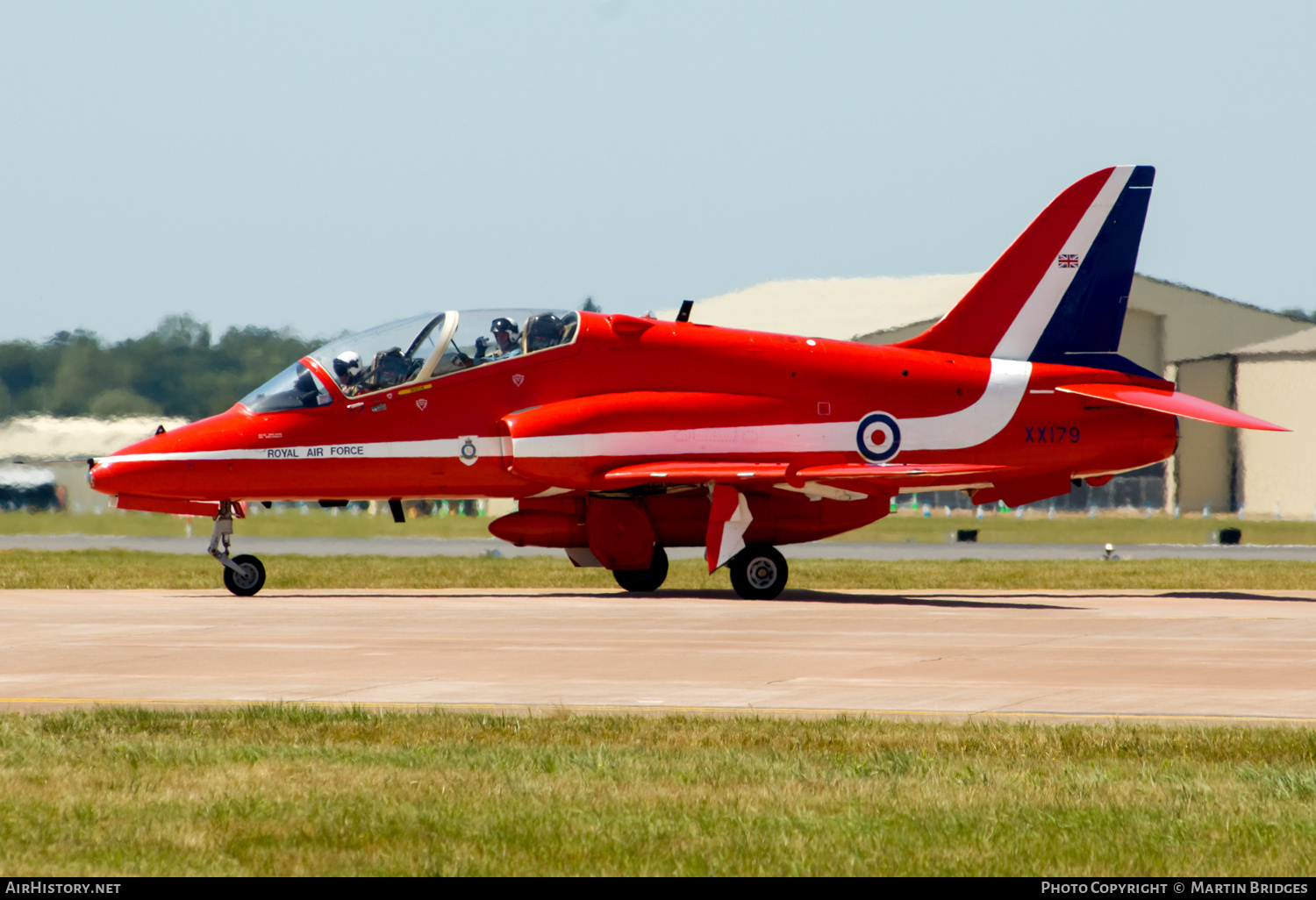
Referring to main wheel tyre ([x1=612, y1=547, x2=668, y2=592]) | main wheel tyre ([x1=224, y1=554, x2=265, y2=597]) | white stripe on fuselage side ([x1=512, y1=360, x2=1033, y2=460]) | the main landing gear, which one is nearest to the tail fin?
white stripe on fuselage side ([x1=512, y1=360, x2=1033, y2=460])

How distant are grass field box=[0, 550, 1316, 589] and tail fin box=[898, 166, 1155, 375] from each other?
3819 millimetres

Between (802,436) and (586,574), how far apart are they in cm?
604

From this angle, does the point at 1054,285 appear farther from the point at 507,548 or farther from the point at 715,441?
the point at 507,548

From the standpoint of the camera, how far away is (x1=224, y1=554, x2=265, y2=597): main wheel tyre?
2095 cm

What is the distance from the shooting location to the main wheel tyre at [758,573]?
20.7 metres

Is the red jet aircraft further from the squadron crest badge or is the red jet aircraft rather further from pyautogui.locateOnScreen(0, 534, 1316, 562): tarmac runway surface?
pyautogui.locateOnScreen(0, 534, 1316, 562): tarmac runway surface

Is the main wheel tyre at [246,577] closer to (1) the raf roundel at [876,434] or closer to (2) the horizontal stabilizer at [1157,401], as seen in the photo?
(1) the raf roundel at [876,434]

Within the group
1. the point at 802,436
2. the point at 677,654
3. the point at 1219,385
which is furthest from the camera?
the point at 1219,385

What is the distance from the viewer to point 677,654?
13.6 m

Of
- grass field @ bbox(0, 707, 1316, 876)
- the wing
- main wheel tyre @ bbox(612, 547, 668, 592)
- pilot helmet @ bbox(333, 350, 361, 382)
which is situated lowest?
grass field @ bbox(0, 707, 1316, 876)

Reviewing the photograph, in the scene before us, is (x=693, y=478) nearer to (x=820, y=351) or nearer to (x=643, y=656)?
(x=820, y=351)

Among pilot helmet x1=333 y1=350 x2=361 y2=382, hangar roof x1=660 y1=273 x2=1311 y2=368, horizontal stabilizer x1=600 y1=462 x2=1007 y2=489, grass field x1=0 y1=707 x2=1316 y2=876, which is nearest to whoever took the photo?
grass field x1=0 y1=707 x2=1316 y2=876

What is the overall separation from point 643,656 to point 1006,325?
11.3 m

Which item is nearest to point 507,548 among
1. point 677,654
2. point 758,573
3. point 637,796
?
point 758,573
